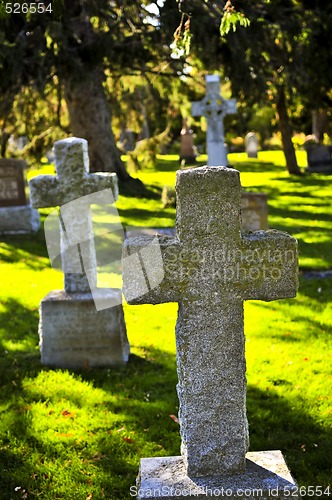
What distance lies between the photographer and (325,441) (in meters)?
4.42

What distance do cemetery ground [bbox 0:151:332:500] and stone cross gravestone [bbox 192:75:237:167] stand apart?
7412mm

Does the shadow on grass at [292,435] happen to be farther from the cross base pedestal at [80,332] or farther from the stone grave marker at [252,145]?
the stone grave marker at [252,145]

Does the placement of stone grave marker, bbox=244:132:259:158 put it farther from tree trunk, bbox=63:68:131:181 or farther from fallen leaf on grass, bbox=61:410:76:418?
fallen leaf on grass, bbox=61:410:76:418

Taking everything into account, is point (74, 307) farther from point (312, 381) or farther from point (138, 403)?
point (312, 381)

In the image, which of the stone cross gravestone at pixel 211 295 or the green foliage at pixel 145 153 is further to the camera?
the green foliage at pixel 145 153

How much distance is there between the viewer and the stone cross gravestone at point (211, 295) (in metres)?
2.81

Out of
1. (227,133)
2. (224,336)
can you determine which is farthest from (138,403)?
(227,133)

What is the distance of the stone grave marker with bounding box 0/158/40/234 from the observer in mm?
12406

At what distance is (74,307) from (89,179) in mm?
1213

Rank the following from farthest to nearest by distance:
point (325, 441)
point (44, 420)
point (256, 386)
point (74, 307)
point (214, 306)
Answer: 1. point (74, 307)
2. point (256, 386)
3. point (44, 420)
4. point (325, 441)
5. point (214, 306)

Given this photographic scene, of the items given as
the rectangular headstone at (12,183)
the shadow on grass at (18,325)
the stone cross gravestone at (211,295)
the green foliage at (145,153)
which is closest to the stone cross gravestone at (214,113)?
the green foliage at (145,153)

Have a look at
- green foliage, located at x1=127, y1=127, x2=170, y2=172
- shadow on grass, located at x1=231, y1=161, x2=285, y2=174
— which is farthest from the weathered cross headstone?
shadow on grass, located at x1=231, y1=161, x2=285, y2=174

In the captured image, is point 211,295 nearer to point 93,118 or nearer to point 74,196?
point 74,196

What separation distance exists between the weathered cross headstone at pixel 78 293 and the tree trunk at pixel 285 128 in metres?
14.2
